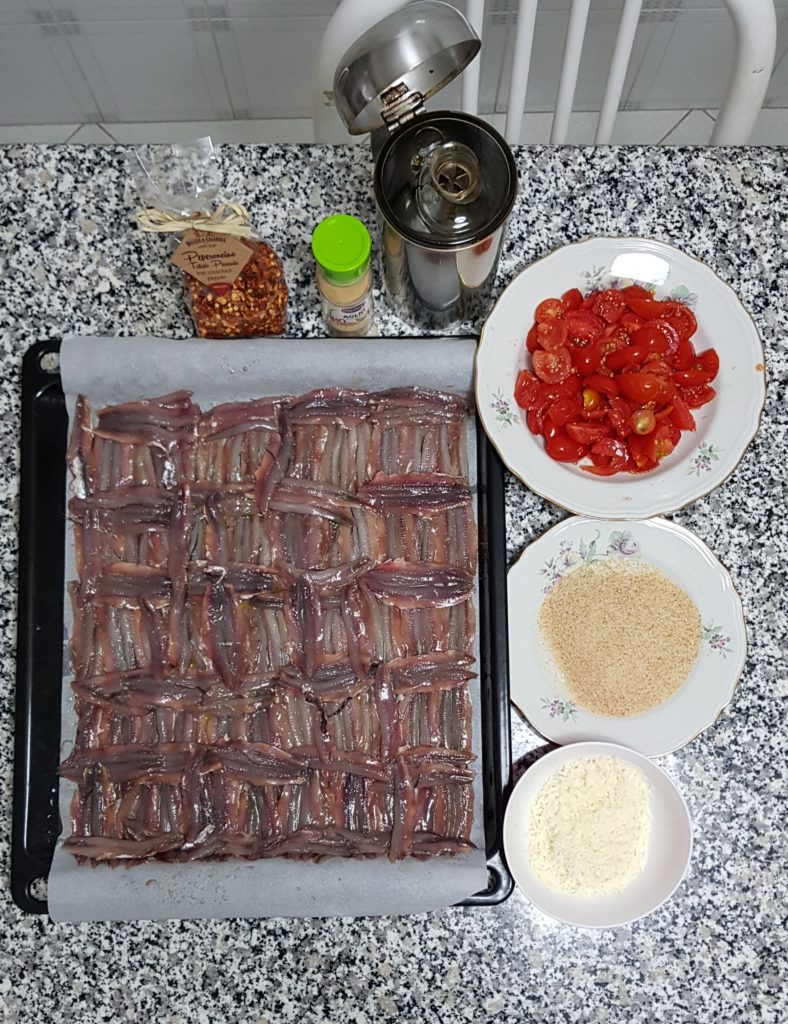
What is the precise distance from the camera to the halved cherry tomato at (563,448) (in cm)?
108

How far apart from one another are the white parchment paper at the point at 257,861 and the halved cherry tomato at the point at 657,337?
8.1 inches

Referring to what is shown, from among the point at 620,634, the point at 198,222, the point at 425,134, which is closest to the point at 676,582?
the point at 620,634

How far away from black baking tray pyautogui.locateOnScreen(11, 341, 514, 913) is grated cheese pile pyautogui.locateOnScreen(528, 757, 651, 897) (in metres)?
0.05

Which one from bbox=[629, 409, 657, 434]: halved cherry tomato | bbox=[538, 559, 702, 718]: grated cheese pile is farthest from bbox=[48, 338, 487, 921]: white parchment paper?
bbox=[629, 409, 657, 434]: halved cherry tomato

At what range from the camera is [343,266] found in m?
1.01

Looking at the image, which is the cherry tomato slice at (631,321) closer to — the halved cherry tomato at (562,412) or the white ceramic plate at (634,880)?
the halved cherry tomato at (562,412)

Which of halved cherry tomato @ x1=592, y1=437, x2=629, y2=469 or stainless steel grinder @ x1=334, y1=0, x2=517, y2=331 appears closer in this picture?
stainless steel grinder @ x1=334, y1=0, x2=517, y2=331

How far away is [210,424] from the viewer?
3.85 ft

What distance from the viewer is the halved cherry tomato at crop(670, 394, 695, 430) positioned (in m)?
1.07

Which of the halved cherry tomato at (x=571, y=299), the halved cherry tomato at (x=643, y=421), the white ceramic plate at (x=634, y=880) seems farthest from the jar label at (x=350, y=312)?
the white ceramic plate at (x=634, y=880)

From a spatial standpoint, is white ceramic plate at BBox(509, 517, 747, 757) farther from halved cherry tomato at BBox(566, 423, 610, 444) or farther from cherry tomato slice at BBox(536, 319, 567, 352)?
cherry tomato slice at BBox(536, 319, 567, 352)

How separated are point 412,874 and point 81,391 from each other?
0.74 metres

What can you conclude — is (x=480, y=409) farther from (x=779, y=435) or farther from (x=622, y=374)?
(x=779, y=435)

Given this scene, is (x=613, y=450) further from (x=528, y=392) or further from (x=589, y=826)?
(x=589, y=826)
